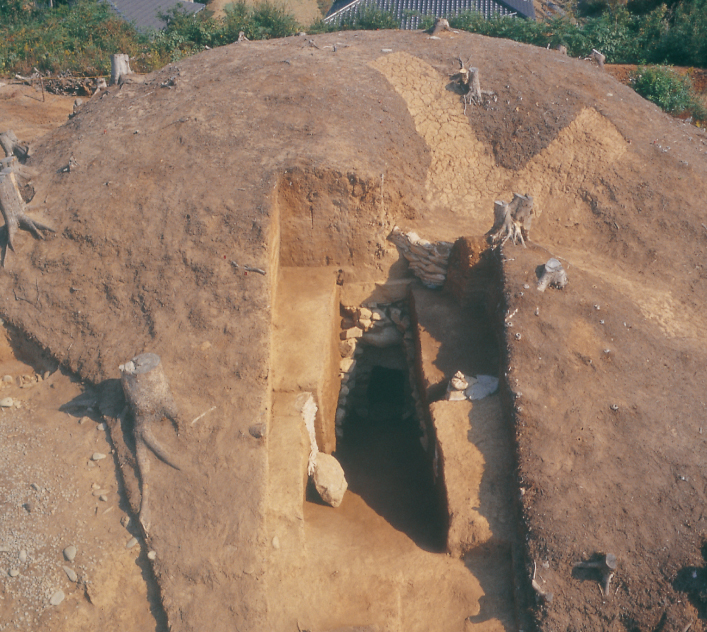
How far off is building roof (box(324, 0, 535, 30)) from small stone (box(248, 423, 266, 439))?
1775 cm

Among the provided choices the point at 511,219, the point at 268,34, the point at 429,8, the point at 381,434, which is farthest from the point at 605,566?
the point at 429,8

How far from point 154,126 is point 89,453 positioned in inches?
240

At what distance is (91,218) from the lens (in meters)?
9.12

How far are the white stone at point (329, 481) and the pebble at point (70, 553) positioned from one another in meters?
2.92

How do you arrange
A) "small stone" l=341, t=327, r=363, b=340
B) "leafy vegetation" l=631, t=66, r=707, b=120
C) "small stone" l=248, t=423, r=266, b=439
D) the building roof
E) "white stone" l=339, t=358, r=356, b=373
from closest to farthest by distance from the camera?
"small stone" l=248, t=423, r=266, b=439
"white stone" l=339, t=358, r=356, b=373
"small stone" l=341, t=327, r=363, b=340
"leafy vegetation" l=631, t=66, r=707, b=120
the building roof

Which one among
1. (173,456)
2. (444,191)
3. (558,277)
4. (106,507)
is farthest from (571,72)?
(106,507)

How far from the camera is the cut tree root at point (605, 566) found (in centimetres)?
594

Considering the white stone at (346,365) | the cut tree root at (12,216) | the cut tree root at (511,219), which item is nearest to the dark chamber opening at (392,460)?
the white stone at (346,365)

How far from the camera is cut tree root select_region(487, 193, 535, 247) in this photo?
870cm

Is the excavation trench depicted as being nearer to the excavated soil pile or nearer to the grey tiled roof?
the excavated soil pile

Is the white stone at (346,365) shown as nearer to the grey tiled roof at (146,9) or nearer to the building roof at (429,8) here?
the building roof at (429,8)

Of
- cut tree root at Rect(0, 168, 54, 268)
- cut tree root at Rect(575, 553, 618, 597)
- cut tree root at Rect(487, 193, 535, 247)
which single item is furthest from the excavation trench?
cut tree root at Rect(0, 168, 54, 268)

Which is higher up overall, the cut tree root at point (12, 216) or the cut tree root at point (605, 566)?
the cut tree root at point (12, 216)

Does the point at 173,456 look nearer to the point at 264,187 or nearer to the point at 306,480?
the point at 306,480
